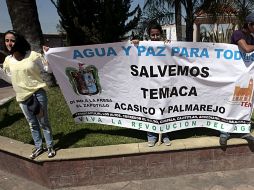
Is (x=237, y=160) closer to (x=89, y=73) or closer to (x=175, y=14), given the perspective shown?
(x=89, y=73)

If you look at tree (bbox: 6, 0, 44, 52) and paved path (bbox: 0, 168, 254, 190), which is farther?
tree (bbox: 6, 0, 44, 52)

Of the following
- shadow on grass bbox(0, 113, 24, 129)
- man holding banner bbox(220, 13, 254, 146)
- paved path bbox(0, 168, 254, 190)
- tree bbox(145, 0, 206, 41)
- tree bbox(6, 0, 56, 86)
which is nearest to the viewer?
paved path bbox(0, 168, 254, 190)

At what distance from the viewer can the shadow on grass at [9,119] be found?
18.8 ft

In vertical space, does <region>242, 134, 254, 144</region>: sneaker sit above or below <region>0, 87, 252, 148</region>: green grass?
above

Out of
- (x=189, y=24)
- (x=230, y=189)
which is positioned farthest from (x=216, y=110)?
(x=189, y=24)

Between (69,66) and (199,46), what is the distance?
1.61 metres

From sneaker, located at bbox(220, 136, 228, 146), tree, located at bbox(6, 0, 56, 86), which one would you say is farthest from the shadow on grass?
sneaker, located at bbox(220, 136, 228, 146)

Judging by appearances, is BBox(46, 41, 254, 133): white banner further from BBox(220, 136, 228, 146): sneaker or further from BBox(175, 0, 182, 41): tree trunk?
BBox(175, 0, 182, 41): tree trunk

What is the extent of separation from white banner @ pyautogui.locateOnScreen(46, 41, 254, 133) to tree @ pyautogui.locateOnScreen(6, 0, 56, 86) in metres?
3.72

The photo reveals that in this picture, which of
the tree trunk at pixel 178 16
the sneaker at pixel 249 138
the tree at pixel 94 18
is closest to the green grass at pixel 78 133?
the sneaker at pixel 249 138

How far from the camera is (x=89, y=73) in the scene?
4.52 m

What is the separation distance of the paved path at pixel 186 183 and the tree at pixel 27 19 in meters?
4.06

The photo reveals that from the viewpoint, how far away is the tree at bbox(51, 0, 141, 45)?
1225cm

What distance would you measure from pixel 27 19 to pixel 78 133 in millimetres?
3895
